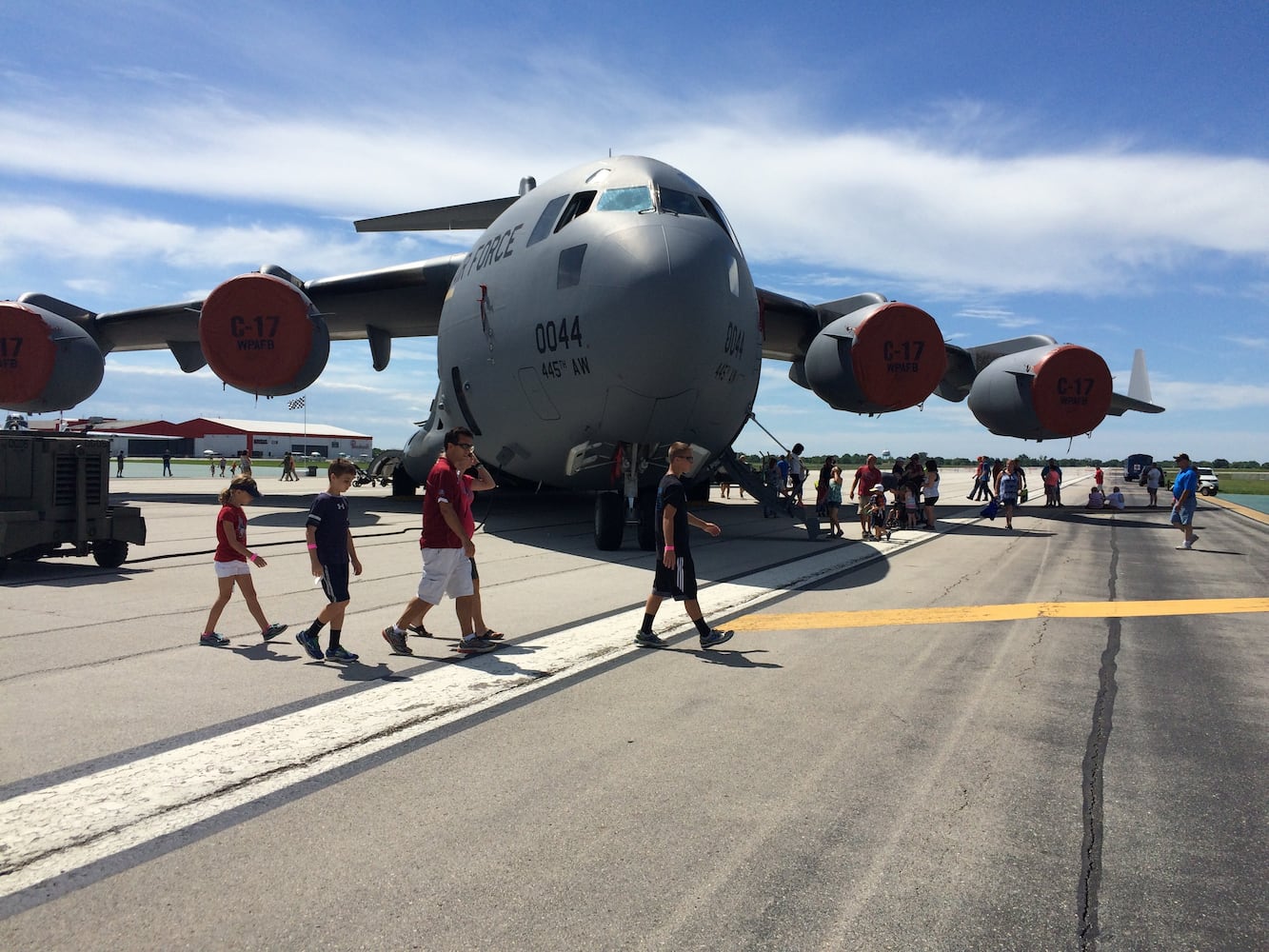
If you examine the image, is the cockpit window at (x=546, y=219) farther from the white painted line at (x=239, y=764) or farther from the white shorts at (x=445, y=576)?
the white painted line at (x=239, y=764)

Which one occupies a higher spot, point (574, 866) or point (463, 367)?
point (463, 367)

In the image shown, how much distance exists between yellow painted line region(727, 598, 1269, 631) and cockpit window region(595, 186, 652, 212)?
5.98 metres

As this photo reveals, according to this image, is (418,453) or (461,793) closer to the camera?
(461,793)

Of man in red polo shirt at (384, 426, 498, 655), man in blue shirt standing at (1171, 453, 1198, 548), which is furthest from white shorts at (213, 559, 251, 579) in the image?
man in blue shirt standing at (1171, 453, 1198, 548)

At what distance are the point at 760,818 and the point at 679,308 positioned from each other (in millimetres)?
7579

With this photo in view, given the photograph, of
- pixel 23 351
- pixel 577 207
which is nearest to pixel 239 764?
pixel 577 207

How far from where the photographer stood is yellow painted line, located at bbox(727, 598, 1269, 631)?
7590mm

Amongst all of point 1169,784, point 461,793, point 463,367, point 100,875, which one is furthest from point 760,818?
point 463,367

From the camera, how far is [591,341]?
10695mm

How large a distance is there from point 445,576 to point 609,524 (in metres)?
6.03

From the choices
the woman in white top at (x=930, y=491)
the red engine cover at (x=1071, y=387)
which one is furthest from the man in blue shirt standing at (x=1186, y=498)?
the red engine cover at (x=1071, y=387)

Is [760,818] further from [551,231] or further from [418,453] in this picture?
[418,453]

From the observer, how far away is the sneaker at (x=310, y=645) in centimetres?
598

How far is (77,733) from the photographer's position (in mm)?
4375
